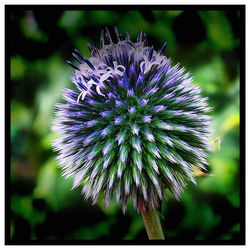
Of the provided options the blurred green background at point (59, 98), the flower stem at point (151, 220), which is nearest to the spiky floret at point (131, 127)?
the flower stem at point (151, 220)

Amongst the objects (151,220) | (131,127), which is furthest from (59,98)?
(151,220)

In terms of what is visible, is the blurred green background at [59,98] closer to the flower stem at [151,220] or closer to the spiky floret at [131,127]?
the spiky floret at [131,127]

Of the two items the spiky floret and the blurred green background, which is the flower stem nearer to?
the spiky floret

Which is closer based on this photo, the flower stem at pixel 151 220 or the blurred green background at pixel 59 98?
the flower stem at pixel 151 220

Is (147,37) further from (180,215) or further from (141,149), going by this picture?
(180,215)

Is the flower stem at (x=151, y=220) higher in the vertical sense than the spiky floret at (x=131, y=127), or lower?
lower
